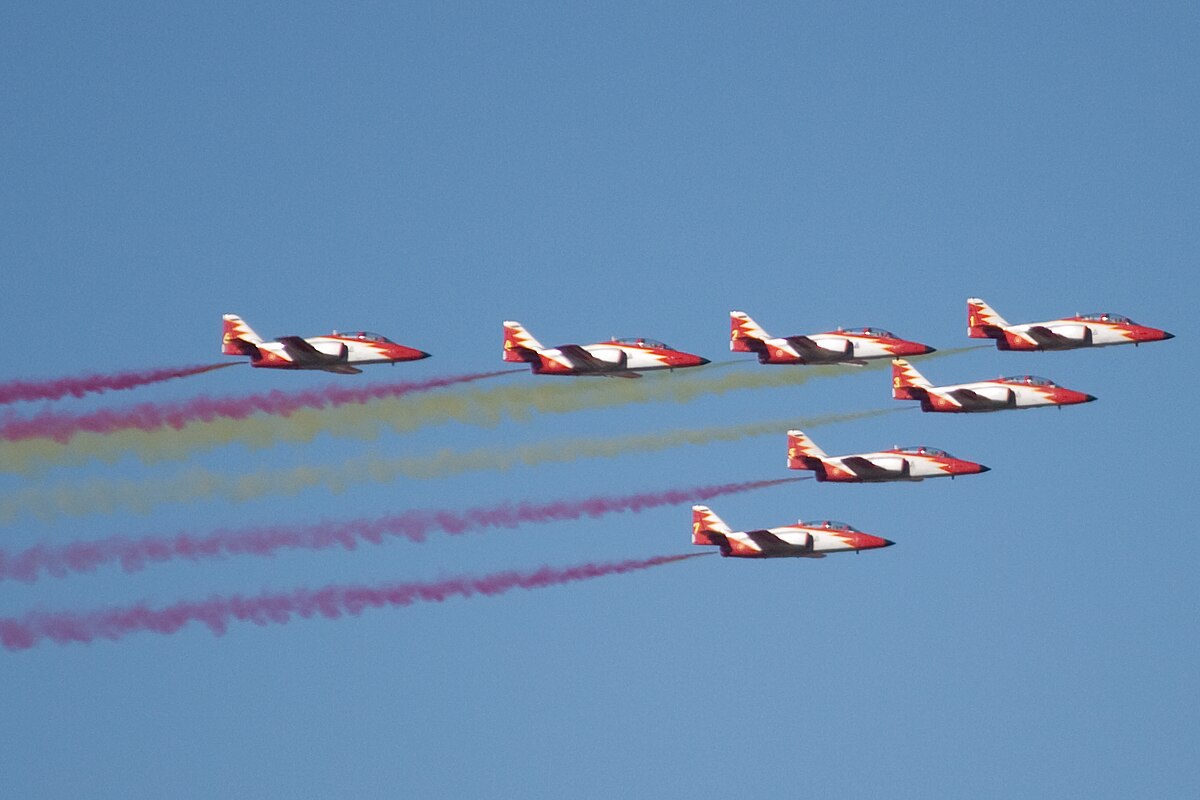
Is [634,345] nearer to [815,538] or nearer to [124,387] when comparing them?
[815,538]

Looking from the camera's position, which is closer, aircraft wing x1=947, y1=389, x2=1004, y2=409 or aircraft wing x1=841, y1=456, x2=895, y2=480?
aircraft wing x1=947, y1=389, x2=1004, y2=409

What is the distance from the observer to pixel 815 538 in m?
99.1

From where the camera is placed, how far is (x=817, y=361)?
312 ft

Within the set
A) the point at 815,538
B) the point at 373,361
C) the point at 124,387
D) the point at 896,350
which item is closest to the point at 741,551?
the point at 815,538

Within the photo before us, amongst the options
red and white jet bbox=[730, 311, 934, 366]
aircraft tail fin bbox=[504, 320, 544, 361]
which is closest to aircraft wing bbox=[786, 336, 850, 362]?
red and white jet bbox=[730, 311, 934, 366]

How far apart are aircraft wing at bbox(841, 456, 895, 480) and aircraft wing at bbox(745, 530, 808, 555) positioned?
14.6 ft

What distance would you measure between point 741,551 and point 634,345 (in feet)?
34.5

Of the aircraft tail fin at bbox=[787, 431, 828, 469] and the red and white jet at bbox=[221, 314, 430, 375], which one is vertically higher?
the red and white jet at bbox=[221, 314, 430, 375]

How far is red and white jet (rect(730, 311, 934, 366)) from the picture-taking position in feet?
311

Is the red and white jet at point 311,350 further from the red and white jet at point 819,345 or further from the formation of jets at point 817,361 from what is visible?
the red and white jet at point 819,345

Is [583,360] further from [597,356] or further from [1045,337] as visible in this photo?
[1045,337]

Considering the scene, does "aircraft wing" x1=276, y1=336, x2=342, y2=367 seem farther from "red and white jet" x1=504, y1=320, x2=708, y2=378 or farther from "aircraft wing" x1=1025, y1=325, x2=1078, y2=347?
"aircraft wing" x1=1025, y1=325, x2=1078, y2=347

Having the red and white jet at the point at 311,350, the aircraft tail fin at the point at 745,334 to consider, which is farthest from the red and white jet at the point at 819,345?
the red and white jet at the point at 311,350

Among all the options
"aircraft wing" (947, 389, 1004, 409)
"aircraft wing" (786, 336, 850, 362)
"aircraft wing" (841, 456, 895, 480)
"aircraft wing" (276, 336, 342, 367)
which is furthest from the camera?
"aircraft wing" (841, 456, 895, 480)
